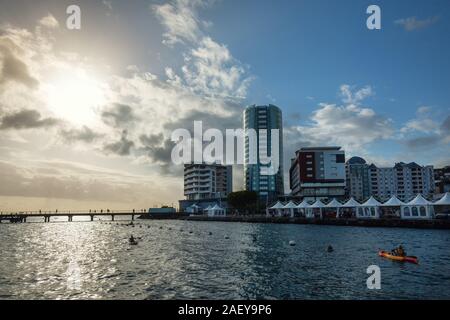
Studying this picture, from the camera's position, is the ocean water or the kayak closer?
the ocean water

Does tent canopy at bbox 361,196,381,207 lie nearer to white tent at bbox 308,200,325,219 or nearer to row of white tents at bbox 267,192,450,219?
row of white tents at bbox 267,192,450,219

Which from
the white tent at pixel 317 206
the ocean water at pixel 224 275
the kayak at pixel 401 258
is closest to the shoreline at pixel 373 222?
the white tent at pixel 317 206

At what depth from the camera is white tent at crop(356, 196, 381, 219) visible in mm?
119194

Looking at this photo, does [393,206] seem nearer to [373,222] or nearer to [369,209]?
[369,209]

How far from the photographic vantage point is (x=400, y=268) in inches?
1548

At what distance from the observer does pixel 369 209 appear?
127 metres

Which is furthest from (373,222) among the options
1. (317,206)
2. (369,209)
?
(317,206)

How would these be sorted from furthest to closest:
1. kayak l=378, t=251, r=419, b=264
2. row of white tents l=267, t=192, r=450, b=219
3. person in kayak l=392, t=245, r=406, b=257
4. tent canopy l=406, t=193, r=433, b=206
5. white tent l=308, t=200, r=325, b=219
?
1. white tent l=308, t=200, r=325, b=219
2. row of white tents l=267, t=192, r=450, b=219
3. tent canopy l=406, t=193, r=433, b=206
4. person in kayak l=392, t=245, r=406, b=257
5. kayak l=378, t=251, r=419, b=264

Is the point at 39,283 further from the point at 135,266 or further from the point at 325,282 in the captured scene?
the point at 325,282

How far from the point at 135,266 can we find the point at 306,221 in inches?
3902

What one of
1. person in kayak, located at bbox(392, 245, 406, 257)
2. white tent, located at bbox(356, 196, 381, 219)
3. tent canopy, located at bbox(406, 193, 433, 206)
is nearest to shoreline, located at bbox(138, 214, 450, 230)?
tent canopy, located at bbox(406, 193, 433, 206)

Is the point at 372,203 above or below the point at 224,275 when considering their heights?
above
